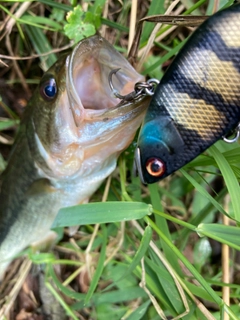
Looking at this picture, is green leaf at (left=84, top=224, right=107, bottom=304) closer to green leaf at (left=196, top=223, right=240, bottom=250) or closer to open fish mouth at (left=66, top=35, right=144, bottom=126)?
green leaf at (left=196, top=223, right=240, bottom=250)

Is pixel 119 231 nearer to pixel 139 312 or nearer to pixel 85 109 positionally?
pixel 139 312

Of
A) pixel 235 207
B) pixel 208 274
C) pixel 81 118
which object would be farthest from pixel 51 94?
pixel 208 274

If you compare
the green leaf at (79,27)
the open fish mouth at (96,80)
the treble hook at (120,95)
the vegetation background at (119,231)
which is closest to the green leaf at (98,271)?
the vegetation background at (119,231)

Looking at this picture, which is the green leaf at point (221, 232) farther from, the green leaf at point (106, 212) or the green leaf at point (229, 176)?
the green leaf at point (106, 212)

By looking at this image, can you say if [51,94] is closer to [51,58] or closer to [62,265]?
[51,58]

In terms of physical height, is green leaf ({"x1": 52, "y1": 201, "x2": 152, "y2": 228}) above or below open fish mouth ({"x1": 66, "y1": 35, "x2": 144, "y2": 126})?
below

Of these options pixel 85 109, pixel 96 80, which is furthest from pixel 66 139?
pixel 96 80

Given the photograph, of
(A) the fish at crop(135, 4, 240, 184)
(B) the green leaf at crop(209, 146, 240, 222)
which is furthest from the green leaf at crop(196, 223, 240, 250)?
(A) the fish at crop(135, 4, 240, 184)
